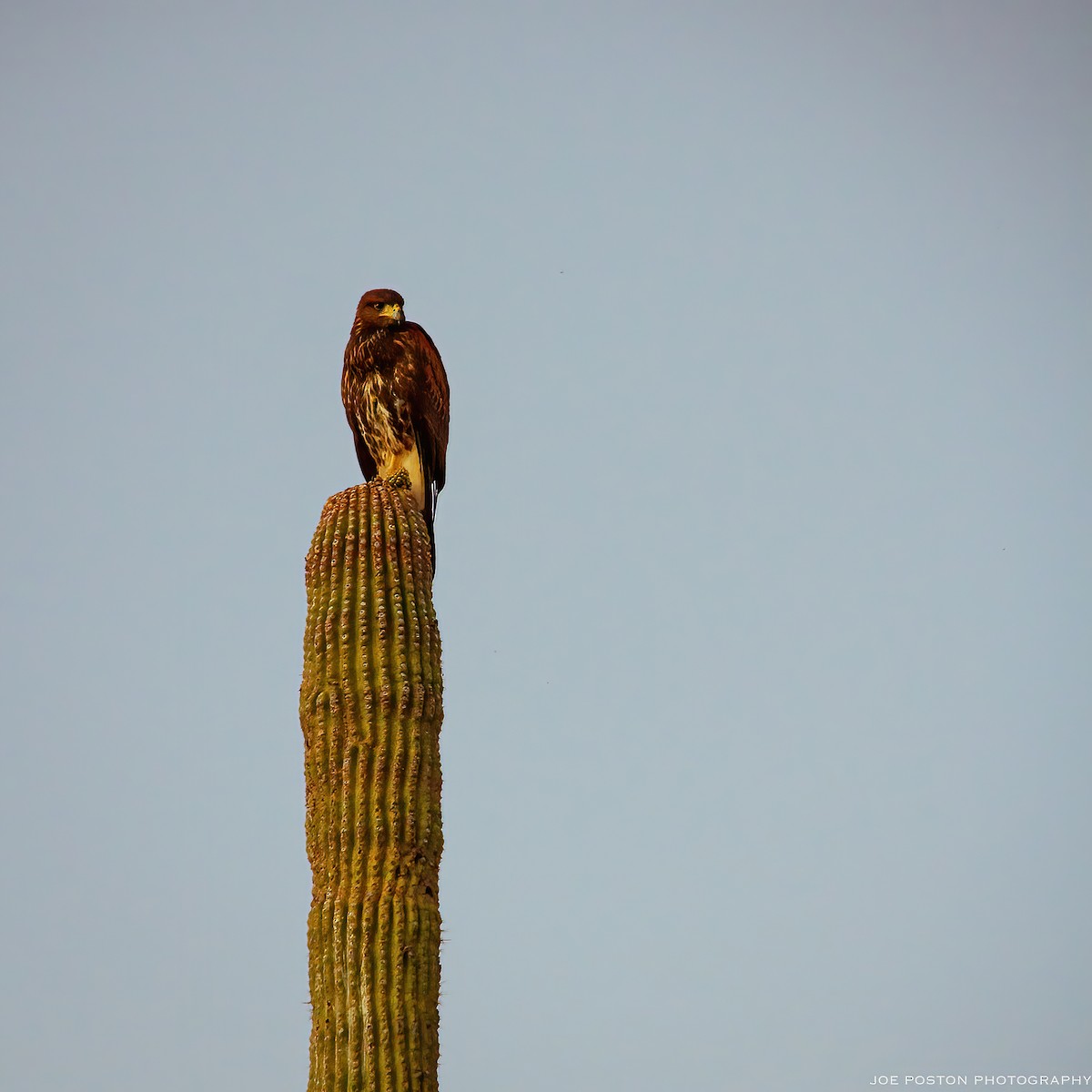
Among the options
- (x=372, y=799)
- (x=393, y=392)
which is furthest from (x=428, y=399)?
(x=372, y=799)

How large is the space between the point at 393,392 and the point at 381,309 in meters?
0.47

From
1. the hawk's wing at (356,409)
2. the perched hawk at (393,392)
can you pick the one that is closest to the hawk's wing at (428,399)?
the perched hawk at (393,392)

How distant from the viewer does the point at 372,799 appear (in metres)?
5.34

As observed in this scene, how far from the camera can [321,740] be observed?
215 inches

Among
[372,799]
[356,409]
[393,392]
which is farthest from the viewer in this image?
[356,409]

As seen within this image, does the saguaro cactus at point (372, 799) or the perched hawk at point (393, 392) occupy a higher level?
the perched hawk at point (393, 392)

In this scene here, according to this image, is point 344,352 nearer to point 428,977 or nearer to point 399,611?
point 399,611

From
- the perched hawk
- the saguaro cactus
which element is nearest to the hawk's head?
the perched hawk

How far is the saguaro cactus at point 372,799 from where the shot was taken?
515cm

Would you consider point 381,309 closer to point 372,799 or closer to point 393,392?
point 393,392

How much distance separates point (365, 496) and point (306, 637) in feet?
2.11

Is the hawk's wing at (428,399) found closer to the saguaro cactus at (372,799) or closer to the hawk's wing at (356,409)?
the hawk's wing at (356,409)

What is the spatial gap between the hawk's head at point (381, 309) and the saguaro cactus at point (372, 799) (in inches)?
75.7

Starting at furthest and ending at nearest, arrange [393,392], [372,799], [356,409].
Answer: [356,409], [393,392], [372,799]
